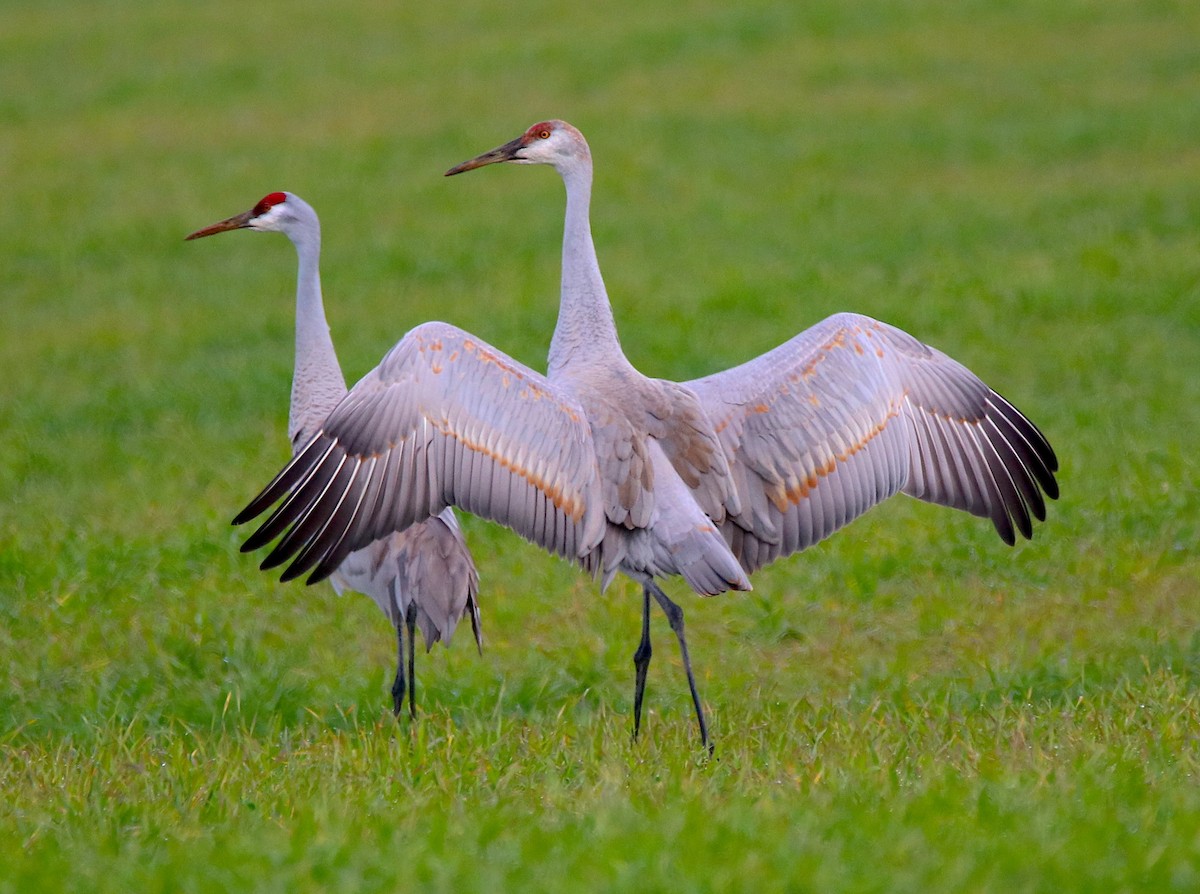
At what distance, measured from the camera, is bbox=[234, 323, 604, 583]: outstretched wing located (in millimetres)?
4789

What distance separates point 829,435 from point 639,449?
0.66 meters

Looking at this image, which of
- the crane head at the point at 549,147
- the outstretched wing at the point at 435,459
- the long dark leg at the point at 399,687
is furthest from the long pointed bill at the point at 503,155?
the long dark leg at the point at 399,687

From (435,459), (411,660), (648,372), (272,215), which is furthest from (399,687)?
(648,372)

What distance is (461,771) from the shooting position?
447cm

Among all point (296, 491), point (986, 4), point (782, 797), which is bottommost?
point (782, 797)

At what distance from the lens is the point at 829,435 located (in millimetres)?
5324

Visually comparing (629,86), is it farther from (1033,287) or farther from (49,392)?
(49,392)

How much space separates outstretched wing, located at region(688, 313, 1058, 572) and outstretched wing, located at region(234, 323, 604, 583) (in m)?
0.65

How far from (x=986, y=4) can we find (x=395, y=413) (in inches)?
658

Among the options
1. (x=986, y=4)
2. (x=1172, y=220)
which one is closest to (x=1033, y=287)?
(x=1172, y=220)

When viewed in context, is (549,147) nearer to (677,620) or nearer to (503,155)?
(503,155)

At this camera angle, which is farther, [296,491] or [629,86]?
[629,86]

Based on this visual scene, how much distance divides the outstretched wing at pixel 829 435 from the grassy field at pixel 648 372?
66 centimetres

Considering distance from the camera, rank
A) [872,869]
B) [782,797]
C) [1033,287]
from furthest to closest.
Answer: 1. [1033,287]
2. [782,797]
3. [872,869]
